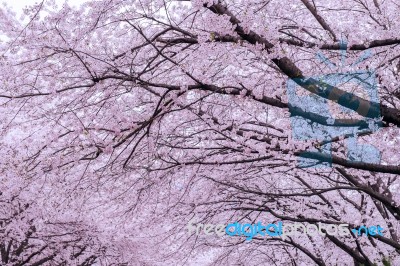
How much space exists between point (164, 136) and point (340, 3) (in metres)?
4.04

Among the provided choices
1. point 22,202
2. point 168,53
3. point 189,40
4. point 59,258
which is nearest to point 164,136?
point 168,53

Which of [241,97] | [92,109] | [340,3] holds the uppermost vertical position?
[340,3]

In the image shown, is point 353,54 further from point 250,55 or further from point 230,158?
point 230,158

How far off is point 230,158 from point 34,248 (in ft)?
22.2

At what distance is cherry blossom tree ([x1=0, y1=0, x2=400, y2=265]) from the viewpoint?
4363 mm

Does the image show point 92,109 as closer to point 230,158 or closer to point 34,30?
point 34,30

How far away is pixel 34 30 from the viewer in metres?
4.57

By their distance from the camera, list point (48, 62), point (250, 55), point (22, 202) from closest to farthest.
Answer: point (48, 62) → point (250, 55) → point (22, 202)

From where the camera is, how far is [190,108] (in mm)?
5273

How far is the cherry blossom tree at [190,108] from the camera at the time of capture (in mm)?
4363

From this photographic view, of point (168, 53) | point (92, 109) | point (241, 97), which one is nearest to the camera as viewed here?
point (241, 97)

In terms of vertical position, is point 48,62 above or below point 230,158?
below

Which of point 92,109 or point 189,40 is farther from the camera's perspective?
point 92,109

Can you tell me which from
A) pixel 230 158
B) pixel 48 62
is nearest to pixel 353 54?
pixel 230 158
